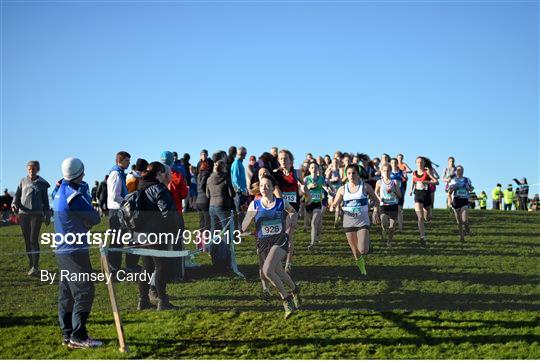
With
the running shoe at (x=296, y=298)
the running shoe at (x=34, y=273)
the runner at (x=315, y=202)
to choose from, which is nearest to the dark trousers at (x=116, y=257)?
the running shoe at (x=34, y=273)

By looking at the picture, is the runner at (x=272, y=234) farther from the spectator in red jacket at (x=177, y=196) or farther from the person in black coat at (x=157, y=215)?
the spectator in red jacket at (x=177, y=196)

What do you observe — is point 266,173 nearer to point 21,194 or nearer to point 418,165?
point 21,194

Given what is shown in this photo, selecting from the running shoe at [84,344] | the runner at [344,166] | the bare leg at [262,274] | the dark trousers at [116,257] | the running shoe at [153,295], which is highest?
the runner at [344,166]

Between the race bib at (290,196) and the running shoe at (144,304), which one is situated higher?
the race bib at (290,196)

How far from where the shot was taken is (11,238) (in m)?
18.8

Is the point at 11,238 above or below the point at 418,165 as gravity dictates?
below

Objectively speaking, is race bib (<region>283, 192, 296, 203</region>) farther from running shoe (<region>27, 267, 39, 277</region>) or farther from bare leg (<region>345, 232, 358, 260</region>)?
running shoe (<region>27, 267, 39, 277</region>)

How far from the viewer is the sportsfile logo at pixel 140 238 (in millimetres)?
9867

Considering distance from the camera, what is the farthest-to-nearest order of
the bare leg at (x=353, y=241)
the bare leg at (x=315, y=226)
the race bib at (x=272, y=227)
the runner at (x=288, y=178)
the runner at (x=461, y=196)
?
1. the runner at (x=461, y=196)
2. the bare leg at (x=315, y=226)
3. the runner at (x=288, y=178)
4. the bare leg at (x=353, y=241)
5. the race bib at (x=272, y=227)

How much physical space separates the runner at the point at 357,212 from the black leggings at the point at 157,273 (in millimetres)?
3532

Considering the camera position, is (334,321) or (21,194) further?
(21,194)

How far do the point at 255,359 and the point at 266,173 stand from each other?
10.9 feet

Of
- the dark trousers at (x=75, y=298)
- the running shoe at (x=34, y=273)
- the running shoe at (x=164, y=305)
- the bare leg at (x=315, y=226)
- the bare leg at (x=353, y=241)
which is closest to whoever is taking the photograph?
the dark trousers at (x=75, y=298)

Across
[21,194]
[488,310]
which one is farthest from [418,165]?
[21,194]
